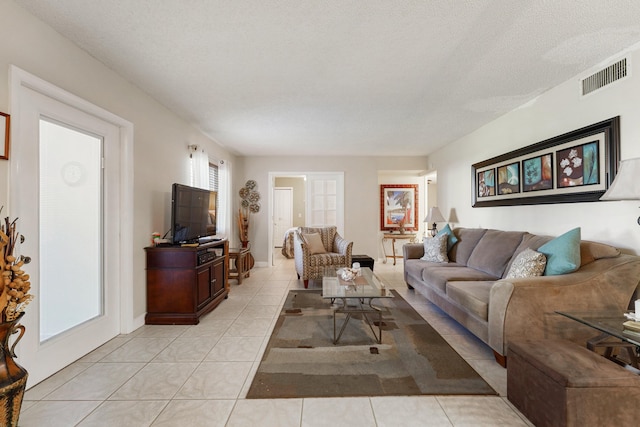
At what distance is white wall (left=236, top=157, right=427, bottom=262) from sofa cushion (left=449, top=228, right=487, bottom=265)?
223 centimetres

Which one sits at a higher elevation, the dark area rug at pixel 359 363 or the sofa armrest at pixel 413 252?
the sofa armrest at pixel 413 252

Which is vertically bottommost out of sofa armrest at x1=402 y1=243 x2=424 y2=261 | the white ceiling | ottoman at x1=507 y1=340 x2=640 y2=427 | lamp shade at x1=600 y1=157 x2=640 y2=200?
ottoman at x1=507 y1=340 x2=640 y2=427

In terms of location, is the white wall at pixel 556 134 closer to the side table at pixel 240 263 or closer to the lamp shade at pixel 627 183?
the lamp shade at pixel 627 183

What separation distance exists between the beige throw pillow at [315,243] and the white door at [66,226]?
2851 mm

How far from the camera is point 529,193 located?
128 inches

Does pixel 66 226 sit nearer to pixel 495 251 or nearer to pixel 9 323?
pixel 9 323

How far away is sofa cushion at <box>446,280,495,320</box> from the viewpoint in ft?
7.60

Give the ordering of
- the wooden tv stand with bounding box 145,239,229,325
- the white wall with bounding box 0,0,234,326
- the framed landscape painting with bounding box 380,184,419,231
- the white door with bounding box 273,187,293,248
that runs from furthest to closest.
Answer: the white door with bounding box 273,187,293,248 < the framed landscape painting with bounding box 380,184,419,231 < the wooden tv stand with bounding box 145,239,229,325 < the white wall with bounding box 0,0,234,326

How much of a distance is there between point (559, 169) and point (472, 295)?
5.38 ft

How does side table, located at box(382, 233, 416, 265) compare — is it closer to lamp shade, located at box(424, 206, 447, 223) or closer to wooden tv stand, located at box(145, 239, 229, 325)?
lamp shade, located at box(424, 206, 447, 223)

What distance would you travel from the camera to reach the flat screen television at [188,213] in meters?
3.03

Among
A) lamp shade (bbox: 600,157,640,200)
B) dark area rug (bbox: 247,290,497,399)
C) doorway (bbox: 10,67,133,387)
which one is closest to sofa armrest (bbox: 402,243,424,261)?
dark area rug (bbox: 247,290,497,399)

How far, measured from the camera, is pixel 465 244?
3.89 m

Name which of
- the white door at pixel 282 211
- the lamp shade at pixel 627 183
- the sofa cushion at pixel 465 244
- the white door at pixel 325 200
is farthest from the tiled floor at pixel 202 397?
the white door at pixel 282 211
